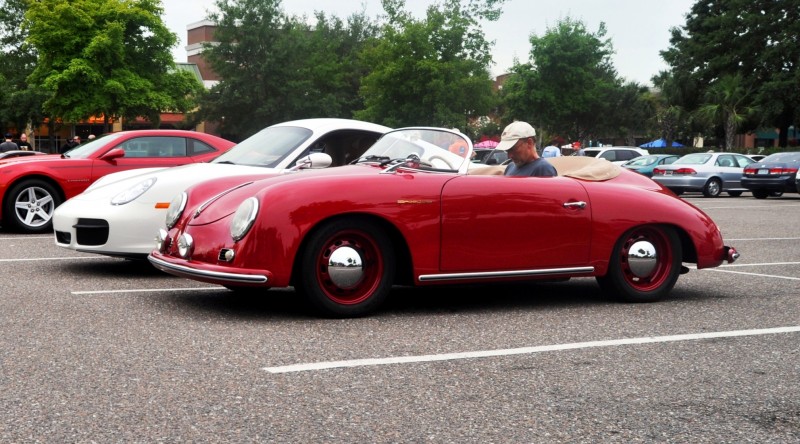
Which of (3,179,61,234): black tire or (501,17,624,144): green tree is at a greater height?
(501,17,624,144): green tree

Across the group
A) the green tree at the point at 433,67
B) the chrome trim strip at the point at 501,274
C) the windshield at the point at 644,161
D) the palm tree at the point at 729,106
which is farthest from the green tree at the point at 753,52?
the chrome trim strip at the point at 501,274

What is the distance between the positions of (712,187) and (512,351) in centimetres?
2510

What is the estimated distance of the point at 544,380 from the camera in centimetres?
449

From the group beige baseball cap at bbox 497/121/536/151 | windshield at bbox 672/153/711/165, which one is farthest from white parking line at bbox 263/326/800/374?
windshield at bbox 672/153/711/165

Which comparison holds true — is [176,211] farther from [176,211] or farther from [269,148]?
[269,148]

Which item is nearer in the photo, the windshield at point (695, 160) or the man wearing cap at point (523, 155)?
the man wearing cap at point (523, 155)

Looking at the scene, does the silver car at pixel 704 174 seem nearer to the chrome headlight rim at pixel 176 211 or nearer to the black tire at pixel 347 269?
the chrome headlight rim at pixel 176 211

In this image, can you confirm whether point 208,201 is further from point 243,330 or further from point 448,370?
point 448,370

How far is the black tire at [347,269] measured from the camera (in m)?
5.79

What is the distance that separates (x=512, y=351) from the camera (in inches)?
202

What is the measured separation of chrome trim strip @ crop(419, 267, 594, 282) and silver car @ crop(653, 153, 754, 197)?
22681mm

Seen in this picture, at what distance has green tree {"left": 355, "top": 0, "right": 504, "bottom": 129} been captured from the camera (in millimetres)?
46281

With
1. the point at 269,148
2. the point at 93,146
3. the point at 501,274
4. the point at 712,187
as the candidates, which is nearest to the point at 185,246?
the point at 501,274

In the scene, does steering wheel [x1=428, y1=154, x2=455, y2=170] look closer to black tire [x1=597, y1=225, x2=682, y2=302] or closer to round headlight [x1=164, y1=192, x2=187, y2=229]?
black tire [x1=597, y1=225, x2=682, y2=302]
